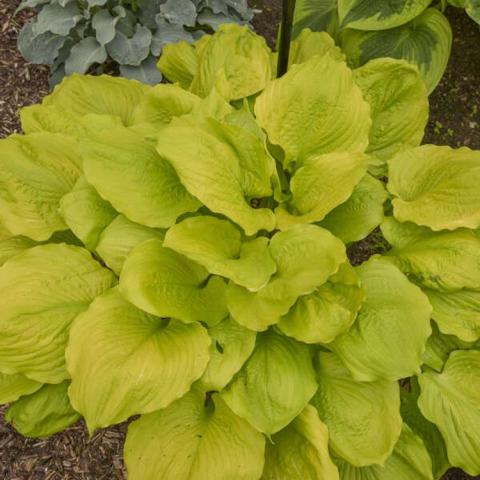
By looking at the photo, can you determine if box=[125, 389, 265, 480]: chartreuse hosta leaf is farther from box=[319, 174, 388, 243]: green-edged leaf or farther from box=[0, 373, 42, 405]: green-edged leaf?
box=[319, 174, 388, 243]: green-edged leaf

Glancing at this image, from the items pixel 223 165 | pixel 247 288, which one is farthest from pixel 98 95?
pixel 247 288

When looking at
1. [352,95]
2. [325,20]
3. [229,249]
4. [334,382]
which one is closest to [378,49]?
[325,20]

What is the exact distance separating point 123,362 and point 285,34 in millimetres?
1141

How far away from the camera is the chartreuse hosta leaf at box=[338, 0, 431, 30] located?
8.43 feet

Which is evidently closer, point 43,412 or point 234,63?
point 43,412

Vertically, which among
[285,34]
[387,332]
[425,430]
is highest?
[285,34]

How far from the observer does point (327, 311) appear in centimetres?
171

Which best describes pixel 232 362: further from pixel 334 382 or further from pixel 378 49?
pixel 378 49

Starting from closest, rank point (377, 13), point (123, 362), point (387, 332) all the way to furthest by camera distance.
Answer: point (123, 362)
point (387, 332)
point (377, 13)

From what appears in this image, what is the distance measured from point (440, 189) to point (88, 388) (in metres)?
1.17

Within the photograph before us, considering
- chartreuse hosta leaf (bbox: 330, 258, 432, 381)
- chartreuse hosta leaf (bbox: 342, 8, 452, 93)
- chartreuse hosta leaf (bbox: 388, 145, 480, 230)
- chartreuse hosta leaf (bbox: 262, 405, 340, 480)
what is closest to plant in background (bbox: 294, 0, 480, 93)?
chartreuse hosta leaf (bbox: 342, 8, 452, 93)

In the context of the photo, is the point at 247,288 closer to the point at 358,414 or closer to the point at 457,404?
the point at 358,414

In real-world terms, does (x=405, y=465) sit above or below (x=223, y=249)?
below

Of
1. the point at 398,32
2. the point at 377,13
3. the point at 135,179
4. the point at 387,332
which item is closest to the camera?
the point at 387,332
